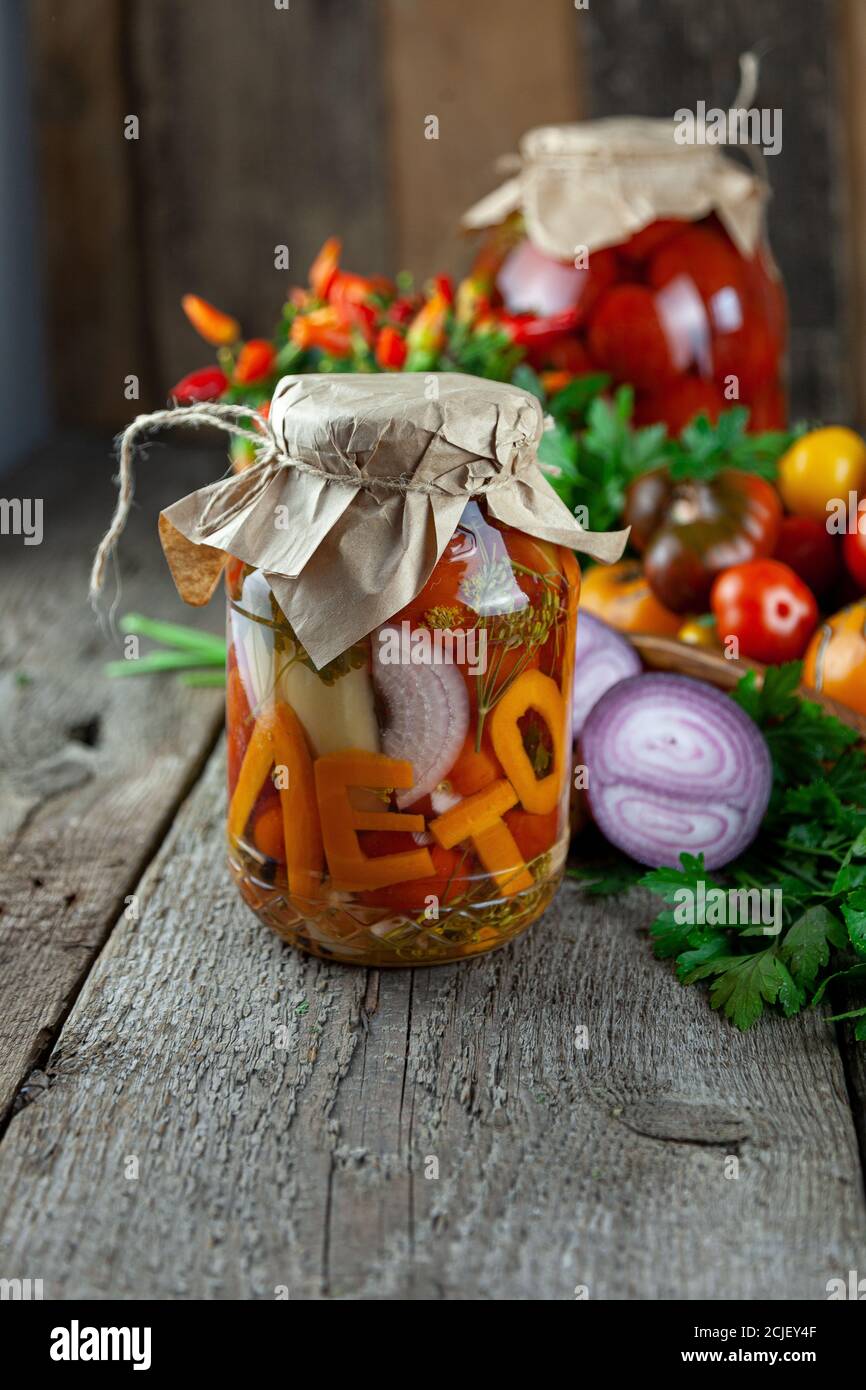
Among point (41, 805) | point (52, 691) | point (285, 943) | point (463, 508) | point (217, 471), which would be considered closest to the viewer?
point (463, 508)

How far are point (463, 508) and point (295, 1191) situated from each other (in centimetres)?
39

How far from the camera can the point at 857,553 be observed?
3.85 ft

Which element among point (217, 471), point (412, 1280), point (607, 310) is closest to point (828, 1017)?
point (412, 1280)

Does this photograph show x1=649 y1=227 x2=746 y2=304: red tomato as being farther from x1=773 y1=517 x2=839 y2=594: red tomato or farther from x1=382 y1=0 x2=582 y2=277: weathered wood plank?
Answer: x1=382 y1=0 x2=582 y2=277: weathered wood plank

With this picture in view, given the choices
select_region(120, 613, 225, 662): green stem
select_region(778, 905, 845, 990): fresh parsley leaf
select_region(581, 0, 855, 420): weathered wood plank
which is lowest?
select_region(778, 905, 845, 990): fresh parsley leaf

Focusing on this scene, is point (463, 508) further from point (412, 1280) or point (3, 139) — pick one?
point (3, 139)

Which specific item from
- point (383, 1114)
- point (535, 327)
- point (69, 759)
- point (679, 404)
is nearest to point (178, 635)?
point (69, 759)

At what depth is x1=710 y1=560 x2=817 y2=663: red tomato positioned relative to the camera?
116cm

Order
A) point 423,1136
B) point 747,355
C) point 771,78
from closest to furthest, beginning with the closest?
point 423,1136
point 747,355
point 771,78

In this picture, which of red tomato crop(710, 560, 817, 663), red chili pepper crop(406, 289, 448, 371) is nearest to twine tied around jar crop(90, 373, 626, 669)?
red tomato crop(710, 560, 817, 663)

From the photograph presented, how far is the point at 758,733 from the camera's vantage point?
103 cm

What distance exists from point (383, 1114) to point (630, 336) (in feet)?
3.19

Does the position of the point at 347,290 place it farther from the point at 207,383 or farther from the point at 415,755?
the point at 415,755

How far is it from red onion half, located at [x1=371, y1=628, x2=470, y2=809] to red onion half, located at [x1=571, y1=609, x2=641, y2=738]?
29 cm
